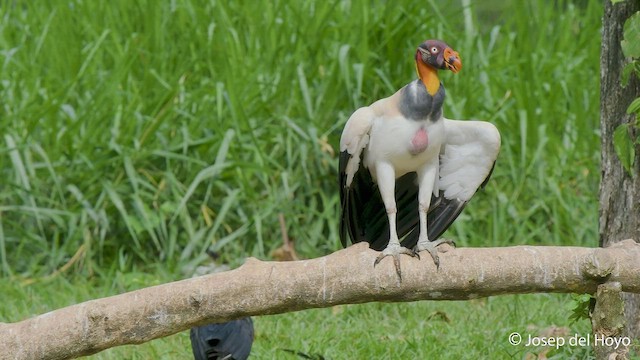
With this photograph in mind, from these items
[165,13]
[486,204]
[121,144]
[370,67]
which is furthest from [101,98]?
[486,204]

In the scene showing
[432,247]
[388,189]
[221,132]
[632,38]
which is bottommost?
[221,132]

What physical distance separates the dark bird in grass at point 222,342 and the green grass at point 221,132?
3.17 ft

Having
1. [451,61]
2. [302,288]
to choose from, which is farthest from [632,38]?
[302,288]

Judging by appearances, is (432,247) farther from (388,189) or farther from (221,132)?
(221,132)

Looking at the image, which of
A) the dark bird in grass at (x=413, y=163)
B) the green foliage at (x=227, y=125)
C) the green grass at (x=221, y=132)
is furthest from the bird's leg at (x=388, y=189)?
the green foliage at (x=227, y=125)

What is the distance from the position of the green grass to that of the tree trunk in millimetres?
1210

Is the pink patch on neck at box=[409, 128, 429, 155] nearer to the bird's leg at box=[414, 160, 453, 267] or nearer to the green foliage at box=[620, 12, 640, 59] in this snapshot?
the bird's leg at box=[414, 160, 453, 267]

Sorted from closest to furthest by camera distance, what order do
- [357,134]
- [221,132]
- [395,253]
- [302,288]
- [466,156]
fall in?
1. [302,288]
2. [395,253]
3. [357,134]
4. [466,156]
5. [221,132]

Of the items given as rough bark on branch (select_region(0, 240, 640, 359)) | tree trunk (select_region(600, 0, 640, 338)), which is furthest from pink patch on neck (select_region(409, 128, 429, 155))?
tree trunk (select_region(600, 0, 640, 338))

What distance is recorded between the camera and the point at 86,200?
4.93 m

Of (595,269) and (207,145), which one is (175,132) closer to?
(207,145)

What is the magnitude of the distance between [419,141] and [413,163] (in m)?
0.11

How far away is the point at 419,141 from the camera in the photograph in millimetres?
3061

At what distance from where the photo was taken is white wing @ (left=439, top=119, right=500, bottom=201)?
324 cm
